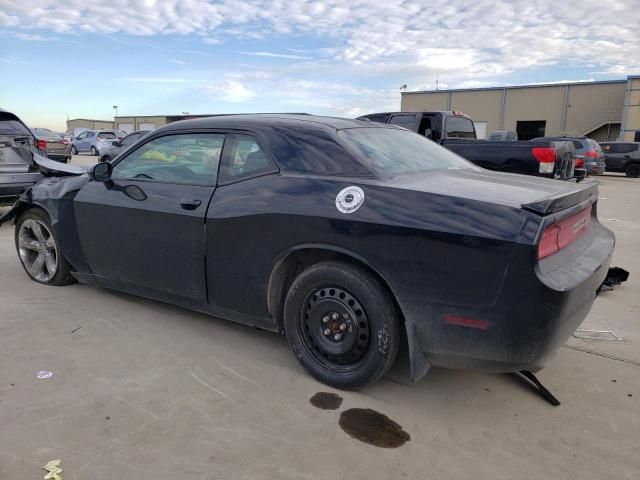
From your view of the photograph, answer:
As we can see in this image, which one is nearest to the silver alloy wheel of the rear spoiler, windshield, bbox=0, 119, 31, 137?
windshield, bbox=0, 119, 31, 137

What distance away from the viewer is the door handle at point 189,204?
3.35 metres

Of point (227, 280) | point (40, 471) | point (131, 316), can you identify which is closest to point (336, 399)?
point (227, 280)

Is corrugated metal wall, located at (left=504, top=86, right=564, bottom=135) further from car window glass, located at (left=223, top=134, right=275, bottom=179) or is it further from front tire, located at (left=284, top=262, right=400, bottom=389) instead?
front tire, located at (left=284, top=262, right=400, bottom=389)

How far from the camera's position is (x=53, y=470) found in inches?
87.4

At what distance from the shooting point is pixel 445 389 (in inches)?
119

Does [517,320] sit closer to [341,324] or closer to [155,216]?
[341,324]

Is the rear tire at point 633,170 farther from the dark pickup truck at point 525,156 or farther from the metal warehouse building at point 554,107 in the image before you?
the dark pickup truck at point 525,156

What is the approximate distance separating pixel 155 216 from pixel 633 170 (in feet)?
75.3

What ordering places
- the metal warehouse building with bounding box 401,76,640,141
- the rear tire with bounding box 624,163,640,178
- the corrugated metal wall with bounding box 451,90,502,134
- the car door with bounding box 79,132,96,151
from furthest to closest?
1. the corrugated metal wall with bounding box 451,90,502,134
2. the metal warehouse building with bounding box 401,76,640,141
3. the car door with bounding box 79,132,96,151
4. the rear tire with bounding box 624,163,640,178

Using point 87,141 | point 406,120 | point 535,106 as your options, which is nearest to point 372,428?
point 406,120

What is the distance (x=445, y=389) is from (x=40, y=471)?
215cm

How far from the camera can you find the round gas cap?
2709 mm

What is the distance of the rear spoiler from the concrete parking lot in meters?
1.14

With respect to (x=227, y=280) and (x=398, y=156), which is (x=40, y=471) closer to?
(x=227, y=280)
